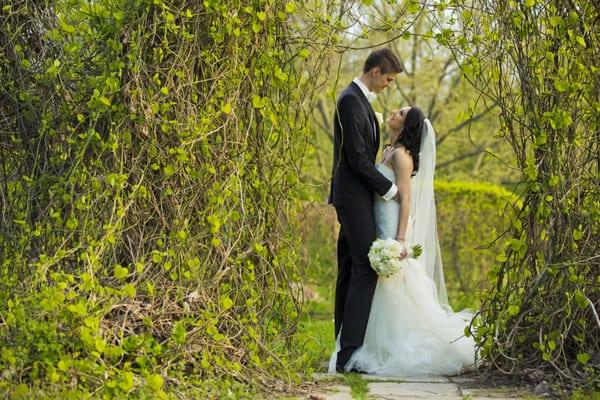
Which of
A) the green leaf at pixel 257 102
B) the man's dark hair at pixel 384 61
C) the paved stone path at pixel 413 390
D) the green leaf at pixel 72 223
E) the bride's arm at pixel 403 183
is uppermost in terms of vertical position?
the man's dark hair at pixel 384 61

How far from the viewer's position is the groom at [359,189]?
20.2ft

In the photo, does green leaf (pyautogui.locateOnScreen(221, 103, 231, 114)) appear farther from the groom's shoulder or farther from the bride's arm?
the bride's arm

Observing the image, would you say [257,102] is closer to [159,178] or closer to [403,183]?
[159,178]

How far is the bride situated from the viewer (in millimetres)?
6035

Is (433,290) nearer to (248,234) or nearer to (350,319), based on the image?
(350,319)

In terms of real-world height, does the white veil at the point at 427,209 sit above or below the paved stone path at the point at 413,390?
above

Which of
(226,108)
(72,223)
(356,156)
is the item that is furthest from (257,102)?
(356,156)

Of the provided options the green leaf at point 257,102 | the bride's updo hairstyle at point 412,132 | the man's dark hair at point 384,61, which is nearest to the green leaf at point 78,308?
the green leaf at point 257,102

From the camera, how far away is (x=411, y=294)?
631 cm

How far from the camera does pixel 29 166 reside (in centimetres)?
513

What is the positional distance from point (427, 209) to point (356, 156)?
0.75m

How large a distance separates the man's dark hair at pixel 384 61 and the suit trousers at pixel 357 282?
0.87 m

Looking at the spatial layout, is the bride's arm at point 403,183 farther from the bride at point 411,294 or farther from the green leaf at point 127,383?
the green leaf at point 127,383

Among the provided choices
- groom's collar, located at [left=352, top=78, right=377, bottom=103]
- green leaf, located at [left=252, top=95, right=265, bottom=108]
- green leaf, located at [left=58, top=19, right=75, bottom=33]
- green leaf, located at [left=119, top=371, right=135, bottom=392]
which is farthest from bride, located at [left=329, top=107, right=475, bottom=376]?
green leaf, located at [left=58, top=19, right=75, bottom=33]
